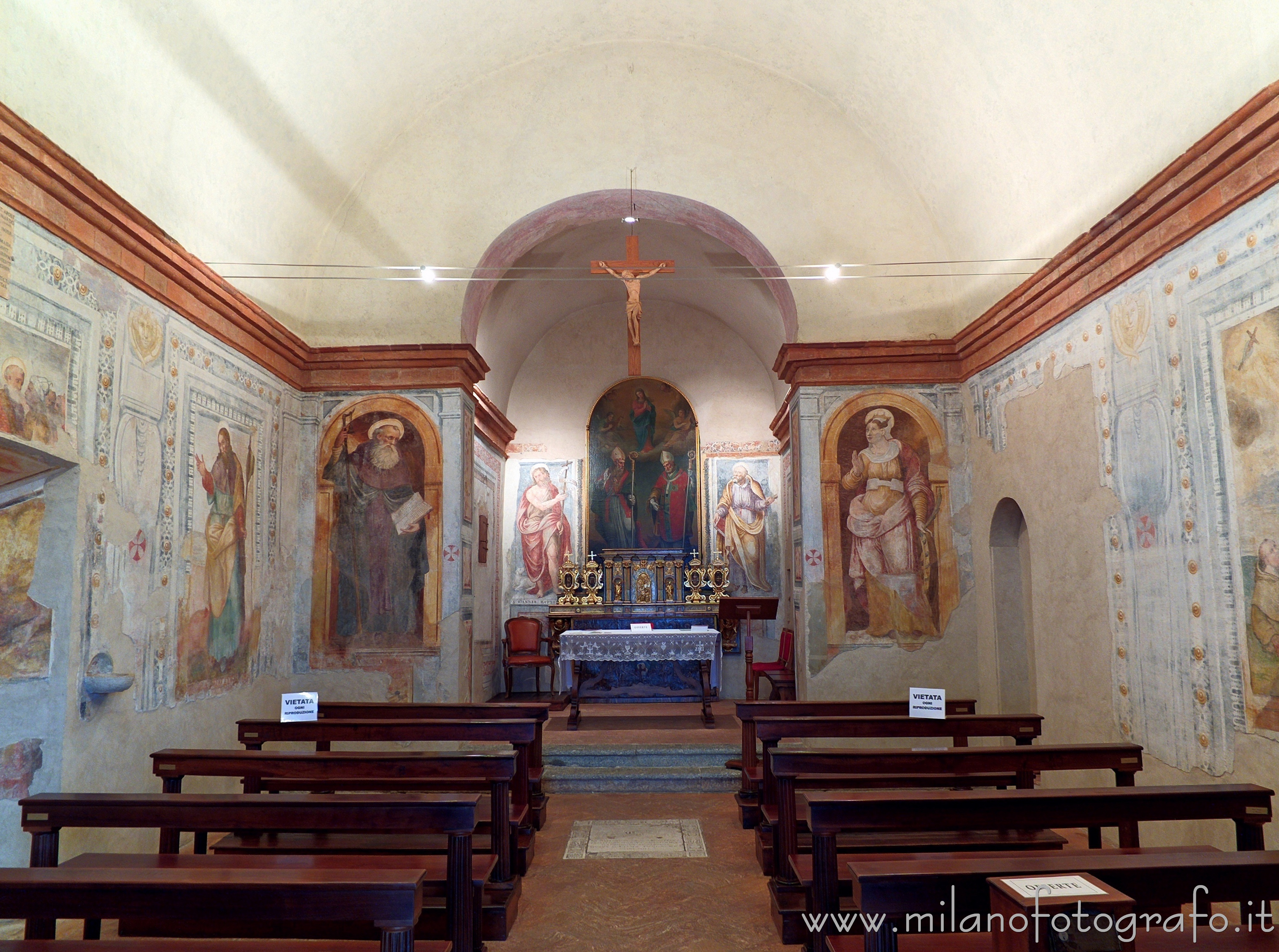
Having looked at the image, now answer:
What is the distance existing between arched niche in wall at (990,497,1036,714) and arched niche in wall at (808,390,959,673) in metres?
0.48

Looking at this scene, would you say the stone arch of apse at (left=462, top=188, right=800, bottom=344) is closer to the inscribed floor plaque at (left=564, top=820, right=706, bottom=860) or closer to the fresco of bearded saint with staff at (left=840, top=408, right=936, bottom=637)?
the fresco of bearded saint with staff at (left=840, top=408, right=936, bottom=637)

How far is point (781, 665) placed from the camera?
34.2ft

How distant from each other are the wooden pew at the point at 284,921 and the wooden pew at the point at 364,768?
493mm

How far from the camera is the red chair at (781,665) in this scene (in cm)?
1028

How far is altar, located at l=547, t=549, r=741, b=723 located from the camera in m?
12.8

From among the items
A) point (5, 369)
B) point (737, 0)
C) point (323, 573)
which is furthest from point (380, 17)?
point (323, 573)

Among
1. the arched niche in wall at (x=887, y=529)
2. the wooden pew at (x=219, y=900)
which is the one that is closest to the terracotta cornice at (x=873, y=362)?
the arched niche in wall at (x=887, y=529)

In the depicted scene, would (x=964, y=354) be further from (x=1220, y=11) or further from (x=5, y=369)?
(x=5, y=369)

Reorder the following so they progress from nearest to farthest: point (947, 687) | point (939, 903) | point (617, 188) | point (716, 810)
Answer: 1. point (939, 903)
2. point (716, 810)
3. point (947, 687)
4. point (617, 188)

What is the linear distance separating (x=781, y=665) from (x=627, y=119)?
20.9 ft

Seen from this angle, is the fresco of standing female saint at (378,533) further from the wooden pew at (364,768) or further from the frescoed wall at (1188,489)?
the frescoed wall at (1188,489)

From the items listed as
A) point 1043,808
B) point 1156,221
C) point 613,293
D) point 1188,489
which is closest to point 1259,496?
point 1188,489

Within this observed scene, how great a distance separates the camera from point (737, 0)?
8.50m

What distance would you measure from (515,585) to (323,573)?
15.9 ft
